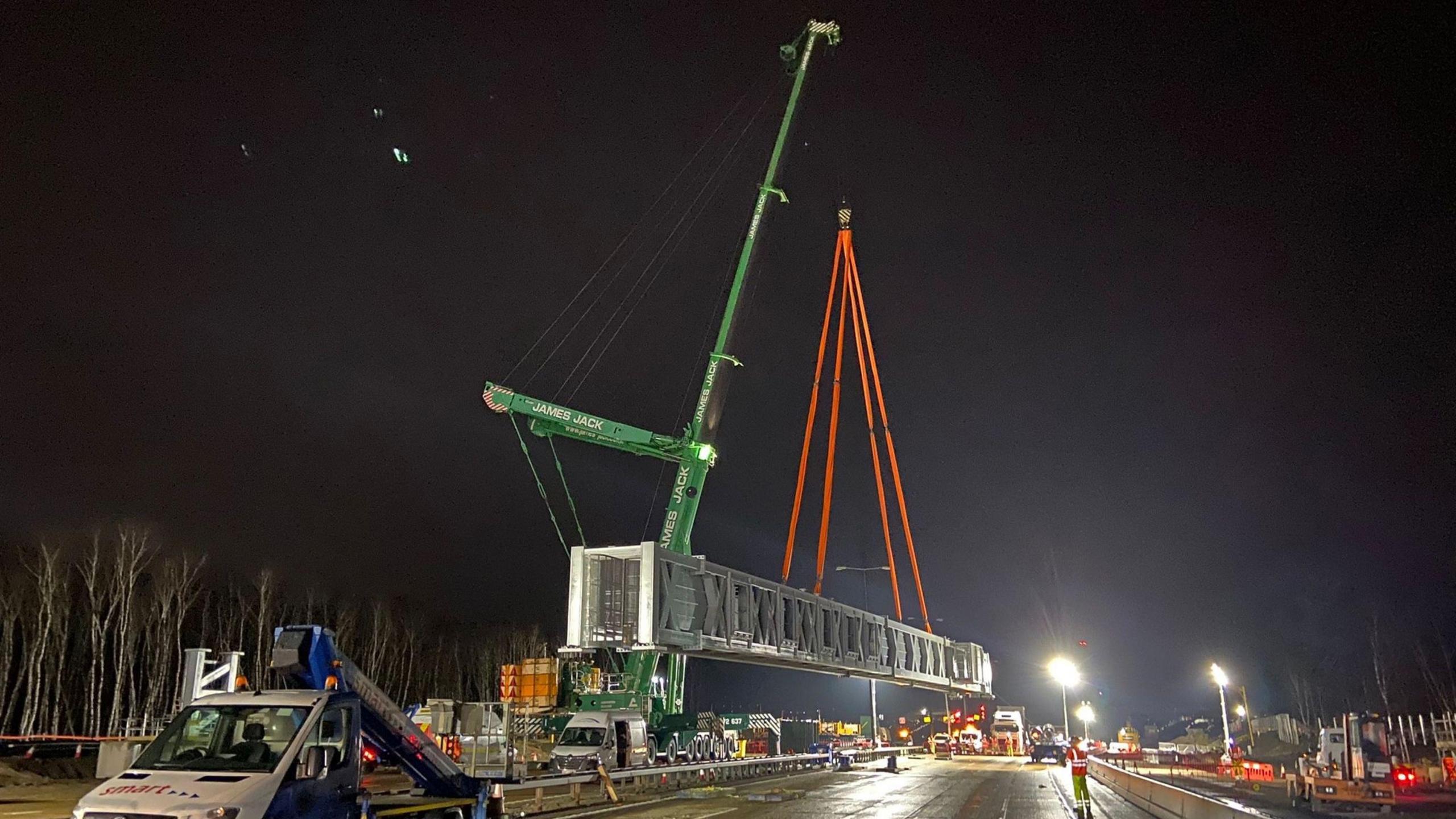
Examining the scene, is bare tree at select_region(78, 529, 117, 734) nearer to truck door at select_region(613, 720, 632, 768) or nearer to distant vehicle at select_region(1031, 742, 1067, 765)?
truck door at select_region(613, 720, 632, 768)

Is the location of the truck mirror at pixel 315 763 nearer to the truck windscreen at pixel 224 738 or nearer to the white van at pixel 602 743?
the truck windscreen at pixel 224 738

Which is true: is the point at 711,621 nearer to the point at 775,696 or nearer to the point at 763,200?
the point at 763,200

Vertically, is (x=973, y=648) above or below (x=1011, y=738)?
above

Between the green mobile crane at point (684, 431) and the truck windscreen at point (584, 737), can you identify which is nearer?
the truck windscreen at point (584, 737)

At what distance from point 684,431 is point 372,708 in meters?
26.4

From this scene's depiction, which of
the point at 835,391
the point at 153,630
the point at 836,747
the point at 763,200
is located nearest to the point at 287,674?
the point at 835,391

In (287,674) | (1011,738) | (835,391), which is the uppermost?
(835,391)

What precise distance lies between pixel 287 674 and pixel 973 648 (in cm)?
4271

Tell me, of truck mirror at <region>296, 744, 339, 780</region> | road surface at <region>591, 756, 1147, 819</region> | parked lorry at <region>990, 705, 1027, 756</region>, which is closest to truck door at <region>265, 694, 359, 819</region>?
truck mirror at <region>296, 744, 339, 780</region>

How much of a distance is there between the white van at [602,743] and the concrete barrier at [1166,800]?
13384 mm

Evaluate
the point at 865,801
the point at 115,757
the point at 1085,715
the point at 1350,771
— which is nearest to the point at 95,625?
the point at 115,757

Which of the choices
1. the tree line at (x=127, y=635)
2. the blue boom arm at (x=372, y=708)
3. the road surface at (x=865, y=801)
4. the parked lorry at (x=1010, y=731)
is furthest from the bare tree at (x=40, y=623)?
the parked lorry at (x=1010, y=731)

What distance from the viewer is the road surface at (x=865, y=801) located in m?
20.0

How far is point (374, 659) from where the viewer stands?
6688 cm
